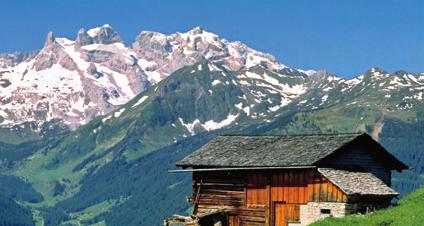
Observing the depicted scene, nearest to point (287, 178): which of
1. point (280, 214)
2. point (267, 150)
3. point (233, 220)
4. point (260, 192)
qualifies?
point (280, 214)

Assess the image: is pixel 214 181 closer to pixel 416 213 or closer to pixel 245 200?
pixel 245 200

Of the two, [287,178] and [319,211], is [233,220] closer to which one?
[287,178]

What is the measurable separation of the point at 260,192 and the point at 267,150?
3256mm

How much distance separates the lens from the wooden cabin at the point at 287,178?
193 feet

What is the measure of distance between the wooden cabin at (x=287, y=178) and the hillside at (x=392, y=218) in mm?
2515

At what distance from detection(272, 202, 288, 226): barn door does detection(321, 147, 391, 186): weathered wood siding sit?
5091 millimetres

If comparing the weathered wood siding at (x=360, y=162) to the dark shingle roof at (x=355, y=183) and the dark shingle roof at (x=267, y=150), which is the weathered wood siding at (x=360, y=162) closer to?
the dark shingle roof at (x=355, y=183)

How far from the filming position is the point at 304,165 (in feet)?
194

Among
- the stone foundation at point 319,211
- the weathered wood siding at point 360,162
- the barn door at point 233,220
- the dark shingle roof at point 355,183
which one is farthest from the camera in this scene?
the barn door at point 233,220

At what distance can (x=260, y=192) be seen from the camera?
210 ft

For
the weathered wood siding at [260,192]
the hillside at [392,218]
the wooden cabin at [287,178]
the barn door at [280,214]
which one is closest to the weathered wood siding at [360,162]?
the wooden cabin at [287,178]

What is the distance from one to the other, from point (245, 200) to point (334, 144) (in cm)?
886

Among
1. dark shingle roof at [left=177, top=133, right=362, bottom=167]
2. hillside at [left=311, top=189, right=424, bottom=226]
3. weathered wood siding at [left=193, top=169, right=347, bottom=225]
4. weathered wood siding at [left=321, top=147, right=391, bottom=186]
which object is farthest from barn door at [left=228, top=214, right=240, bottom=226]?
hillside at [left=311, top=189, right=424, bottom=226]

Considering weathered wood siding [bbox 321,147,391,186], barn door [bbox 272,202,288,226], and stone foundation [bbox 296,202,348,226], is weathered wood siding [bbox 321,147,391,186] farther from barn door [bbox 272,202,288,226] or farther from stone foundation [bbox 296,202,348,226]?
barn door [bbox 272,202,288,226]
